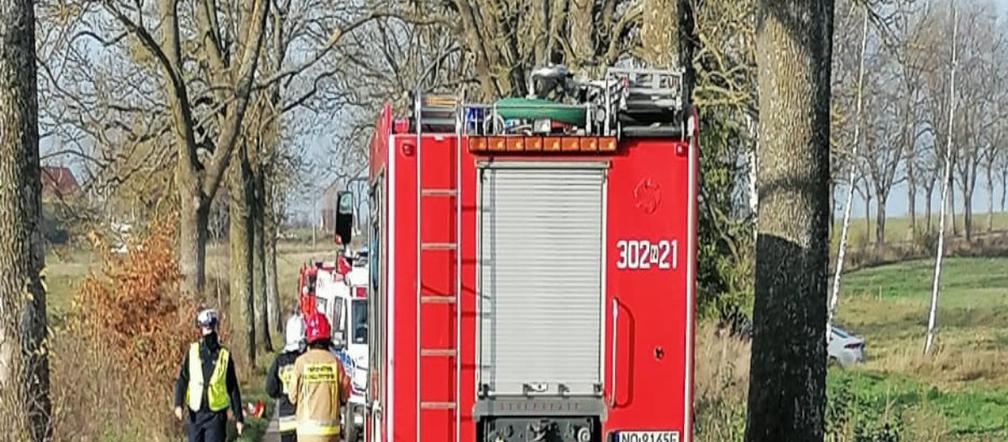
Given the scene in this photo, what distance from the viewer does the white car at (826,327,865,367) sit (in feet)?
107

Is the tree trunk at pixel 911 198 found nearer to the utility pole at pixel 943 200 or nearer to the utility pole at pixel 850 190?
the utility pole at pixel 943 200

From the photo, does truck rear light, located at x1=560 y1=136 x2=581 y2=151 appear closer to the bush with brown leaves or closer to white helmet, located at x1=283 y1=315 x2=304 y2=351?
white helmet, located at x1=283 y1=315 x2=304 y2=351

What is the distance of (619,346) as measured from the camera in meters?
9.83

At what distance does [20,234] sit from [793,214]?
5.90 meters

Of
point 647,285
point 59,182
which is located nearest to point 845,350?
point 59,182

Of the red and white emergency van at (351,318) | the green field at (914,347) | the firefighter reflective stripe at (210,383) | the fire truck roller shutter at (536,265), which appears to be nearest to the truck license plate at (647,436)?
the fire truck roller shutter at (536,265)

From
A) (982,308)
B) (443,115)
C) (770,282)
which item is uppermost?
(443,115)

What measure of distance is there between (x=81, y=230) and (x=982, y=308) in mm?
34710

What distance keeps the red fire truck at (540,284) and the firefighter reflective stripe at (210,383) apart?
4009 mm

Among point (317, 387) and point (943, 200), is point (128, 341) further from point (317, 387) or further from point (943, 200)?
point (943, 200)

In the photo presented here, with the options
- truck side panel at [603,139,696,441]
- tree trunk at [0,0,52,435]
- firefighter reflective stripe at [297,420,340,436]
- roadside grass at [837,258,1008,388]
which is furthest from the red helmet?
roadside grass at [837,258,1008,388]

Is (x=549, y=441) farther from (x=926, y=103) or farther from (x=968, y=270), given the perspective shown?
(x=968, y=270)

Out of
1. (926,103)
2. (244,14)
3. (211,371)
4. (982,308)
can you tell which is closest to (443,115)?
(211,371)

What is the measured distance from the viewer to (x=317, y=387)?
12.2 metres
